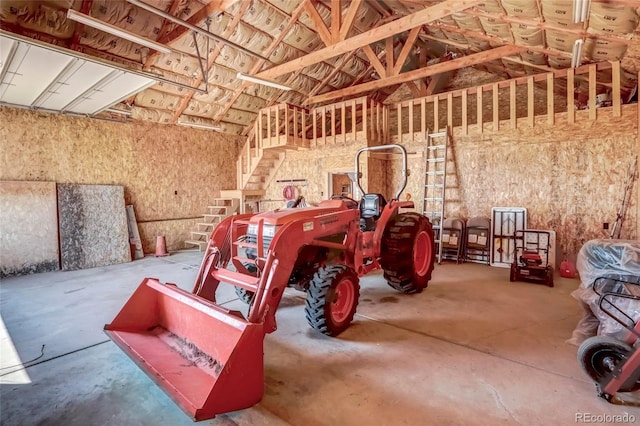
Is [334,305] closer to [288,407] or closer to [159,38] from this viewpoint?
[288,407]

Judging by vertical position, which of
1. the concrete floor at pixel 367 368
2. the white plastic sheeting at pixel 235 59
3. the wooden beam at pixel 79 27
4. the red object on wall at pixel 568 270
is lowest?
the concrete floor at pixel 367 368

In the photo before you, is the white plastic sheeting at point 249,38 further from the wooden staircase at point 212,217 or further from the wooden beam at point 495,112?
the wooden beam at point 495,112

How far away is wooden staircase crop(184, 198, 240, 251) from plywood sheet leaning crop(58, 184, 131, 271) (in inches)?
61.4

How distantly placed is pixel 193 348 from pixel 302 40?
636 cm

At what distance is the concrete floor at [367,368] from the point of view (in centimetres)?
192

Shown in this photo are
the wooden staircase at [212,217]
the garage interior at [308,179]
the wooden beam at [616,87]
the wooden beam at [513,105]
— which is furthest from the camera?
the wooden staircase at [212,217]

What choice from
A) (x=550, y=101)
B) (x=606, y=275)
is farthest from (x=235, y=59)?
(x=606, y=275)

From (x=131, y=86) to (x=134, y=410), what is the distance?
4449 millimetres

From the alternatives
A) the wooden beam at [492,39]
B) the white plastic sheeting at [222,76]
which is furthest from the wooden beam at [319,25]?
the white plastic sheeting at [222,76]

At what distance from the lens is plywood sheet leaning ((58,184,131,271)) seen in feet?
19.6

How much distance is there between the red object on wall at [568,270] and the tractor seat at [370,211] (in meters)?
3.15

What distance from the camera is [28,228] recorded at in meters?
5.62

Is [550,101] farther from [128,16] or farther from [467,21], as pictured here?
[128,16]

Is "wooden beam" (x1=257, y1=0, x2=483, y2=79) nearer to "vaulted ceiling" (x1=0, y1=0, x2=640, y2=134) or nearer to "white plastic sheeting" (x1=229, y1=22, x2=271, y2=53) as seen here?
"vaulted ceiling" (x1=0, y1=0, x2=640, y2=134)
